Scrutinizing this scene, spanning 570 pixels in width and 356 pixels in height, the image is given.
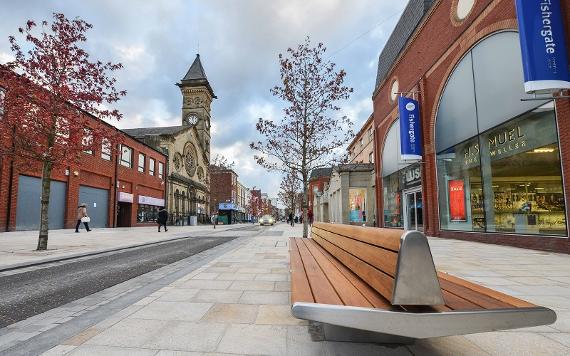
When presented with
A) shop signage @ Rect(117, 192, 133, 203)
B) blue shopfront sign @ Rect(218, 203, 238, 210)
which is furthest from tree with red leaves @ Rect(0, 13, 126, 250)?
blue shopfront sign @ Rect(218, 203, 238, 210)

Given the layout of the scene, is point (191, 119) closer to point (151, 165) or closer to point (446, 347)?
point (151, 165)

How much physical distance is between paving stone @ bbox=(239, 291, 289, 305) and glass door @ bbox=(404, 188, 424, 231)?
14111 mm

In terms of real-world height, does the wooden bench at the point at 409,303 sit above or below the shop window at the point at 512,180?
below

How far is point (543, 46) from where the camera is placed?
8336 mm

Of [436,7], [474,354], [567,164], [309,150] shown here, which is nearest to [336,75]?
[309,150]

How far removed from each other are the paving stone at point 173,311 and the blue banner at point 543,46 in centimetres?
901

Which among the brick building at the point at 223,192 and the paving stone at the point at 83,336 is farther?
the brick building at the point at 223,192

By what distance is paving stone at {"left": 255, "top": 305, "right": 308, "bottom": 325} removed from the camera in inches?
137

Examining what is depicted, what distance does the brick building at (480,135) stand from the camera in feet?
30.6

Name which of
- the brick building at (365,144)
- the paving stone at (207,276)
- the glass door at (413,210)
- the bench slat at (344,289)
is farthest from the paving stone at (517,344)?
the brick building at (365,144)

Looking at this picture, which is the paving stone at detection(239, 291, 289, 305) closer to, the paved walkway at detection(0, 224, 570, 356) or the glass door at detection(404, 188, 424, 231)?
the paved walkway at detection(0, 224, 570, 356)

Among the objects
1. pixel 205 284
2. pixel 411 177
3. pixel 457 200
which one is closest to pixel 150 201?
pixel 411 177

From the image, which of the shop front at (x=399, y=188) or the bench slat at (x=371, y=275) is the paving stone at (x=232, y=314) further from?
the shop front at (x=399, y=188)

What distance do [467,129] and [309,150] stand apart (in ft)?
20.7
